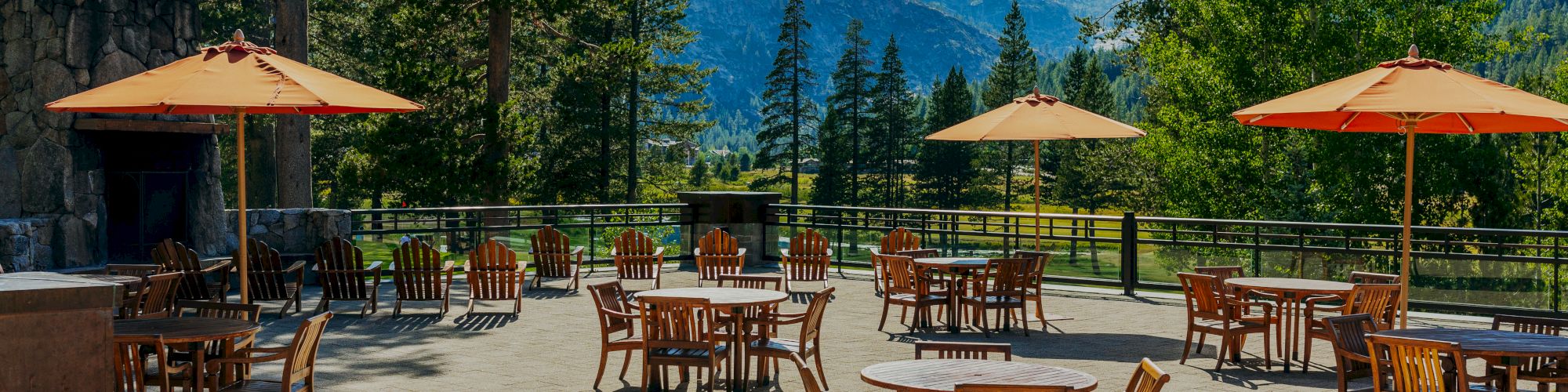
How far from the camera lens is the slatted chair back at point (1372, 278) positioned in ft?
29.3

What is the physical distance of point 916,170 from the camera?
70875mm

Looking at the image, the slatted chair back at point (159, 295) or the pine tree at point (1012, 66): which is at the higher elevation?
the pine tree at point (1012, 66)

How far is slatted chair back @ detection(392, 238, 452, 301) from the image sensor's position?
11359 millimetres

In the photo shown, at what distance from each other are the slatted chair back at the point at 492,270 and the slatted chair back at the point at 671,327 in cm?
436

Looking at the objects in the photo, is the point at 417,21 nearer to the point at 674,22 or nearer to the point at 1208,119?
the point at 1208,119

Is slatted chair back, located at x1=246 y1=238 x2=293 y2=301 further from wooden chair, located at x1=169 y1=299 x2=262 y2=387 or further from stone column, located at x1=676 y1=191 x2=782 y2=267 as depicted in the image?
stone column, located at x1=676 y1=191 x2=782 y2=267

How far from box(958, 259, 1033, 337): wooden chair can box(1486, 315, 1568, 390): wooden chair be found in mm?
3885

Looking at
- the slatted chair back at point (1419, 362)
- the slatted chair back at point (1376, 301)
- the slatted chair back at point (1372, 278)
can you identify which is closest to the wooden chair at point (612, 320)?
the slatted chair back at point (1419, 362)

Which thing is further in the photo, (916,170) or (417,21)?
(916,170)

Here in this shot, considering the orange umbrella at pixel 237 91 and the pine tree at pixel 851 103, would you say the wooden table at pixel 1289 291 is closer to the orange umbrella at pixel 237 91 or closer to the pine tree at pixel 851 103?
the orange umbrella at pixel 237 91

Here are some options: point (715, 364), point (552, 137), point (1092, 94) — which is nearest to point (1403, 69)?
point (715, 364)

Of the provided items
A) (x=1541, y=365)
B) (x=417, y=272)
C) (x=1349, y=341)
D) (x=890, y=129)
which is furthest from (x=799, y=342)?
(x=890, y=129)

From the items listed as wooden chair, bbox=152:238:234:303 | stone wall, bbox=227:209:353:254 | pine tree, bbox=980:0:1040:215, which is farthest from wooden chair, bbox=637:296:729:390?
pine tree, bbox=980:0:1040:215

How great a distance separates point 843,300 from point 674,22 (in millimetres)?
35497
